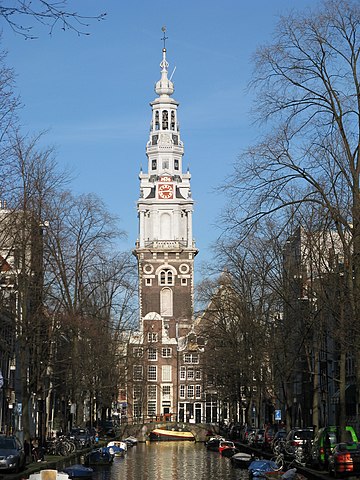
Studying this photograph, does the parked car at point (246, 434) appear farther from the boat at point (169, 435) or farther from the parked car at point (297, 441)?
the boat at point (169, 435)

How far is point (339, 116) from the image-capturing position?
1437 inches

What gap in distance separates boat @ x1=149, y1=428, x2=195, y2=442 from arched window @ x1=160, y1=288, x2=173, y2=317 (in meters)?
55.7

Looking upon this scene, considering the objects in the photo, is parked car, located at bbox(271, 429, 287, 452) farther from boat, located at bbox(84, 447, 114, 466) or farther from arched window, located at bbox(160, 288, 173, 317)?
arched window, located at bbox(160, 288, 173, 317)

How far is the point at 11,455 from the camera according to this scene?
45281mm

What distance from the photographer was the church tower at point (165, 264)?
176 m

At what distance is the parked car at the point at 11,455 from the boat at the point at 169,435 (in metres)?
88.3

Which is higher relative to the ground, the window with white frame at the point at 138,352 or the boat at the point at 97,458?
the window with white frame at the point at 138,352

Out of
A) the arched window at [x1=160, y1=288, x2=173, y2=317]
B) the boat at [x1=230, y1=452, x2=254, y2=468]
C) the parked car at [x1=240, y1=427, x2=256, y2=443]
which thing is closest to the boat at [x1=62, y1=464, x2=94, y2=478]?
the boat at [x1=230, y1=452, x2=254, y2=468]

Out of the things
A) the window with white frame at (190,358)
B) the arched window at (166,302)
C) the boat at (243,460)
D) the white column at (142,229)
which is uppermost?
the white column at (142,229)

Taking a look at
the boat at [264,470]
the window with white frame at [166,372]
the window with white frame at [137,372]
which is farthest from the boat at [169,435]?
the boat at [264,470]

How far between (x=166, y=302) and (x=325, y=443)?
5670 inches

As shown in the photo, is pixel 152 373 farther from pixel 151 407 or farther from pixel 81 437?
pixel 81 437

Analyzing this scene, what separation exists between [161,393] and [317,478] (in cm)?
13246

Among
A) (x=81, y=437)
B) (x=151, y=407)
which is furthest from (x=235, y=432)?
(x=151, y=407)
